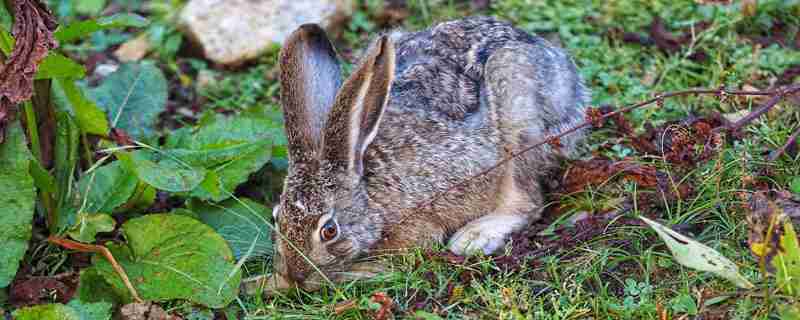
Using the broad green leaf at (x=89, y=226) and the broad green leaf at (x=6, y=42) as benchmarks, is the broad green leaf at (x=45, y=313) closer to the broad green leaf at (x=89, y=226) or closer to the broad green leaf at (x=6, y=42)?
the broad green leaf at (x=89, y=226)

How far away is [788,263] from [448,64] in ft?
6.54

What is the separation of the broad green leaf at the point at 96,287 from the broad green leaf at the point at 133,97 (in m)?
1.05

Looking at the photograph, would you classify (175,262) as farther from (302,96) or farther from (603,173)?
(603,173)

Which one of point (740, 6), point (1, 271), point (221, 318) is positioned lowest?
point (221, 318)

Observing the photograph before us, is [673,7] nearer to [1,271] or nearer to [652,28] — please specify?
[652,28]

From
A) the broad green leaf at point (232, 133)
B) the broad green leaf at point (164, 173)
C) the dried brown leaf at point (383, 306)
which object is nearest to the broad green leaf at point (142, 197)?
the broad green leaf at point (164, 173)

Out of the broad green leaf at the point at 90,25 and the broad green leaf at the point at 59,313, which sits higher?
the broad green leaf at the point at 90,25

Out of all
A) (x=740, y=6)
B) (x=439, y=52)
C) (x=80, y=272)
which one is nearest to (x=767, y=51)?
(x=740, y=6)

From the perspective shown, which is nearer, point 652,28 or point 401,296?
point 401,296

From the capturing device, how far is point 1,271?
389cm

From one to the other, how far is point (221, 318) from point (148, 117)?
1.53m

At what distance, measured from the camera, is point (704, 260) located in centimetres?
326

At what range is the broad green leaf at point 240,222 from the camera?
4.26 m

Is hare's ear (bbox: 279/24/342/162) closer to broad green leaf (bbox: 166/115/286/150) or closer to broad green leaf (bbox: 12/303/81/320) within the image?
broad green leaf (bbox: 166/115/286/150)
